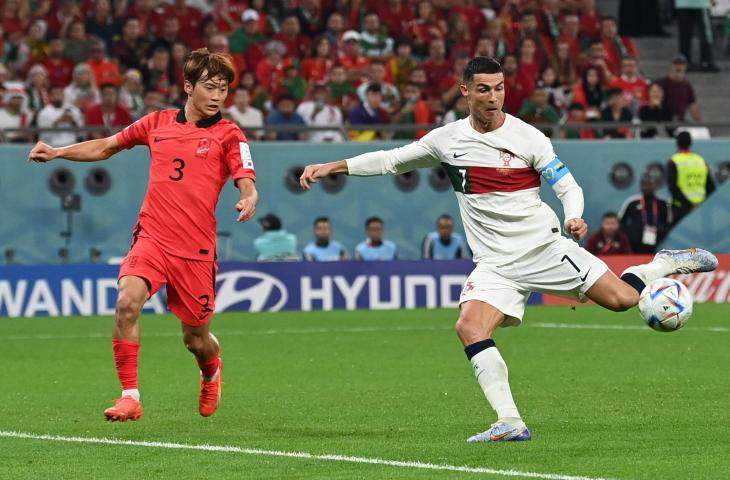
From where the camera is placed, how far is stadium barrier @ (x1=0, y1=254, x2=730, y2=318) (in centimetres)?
2067

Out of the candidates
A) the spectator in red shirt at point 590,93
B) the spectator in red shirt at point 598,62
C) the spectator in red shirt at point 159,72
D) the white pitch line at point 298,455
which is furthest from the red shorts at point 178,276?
the spectator in red shirt at point 598,62

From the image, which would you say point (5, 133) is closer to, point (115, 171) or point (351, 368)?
point (115, 171)

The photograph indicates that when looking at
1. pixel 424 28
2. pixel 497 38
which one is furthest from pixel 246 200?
pixel 424 28

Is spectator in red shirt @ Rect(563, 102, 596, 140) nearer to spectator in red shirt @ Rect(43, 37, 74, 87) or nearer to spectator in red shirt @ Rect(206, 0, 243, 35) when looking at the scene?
spectator in red shirt @ Rect(206, 0, 243, 35)

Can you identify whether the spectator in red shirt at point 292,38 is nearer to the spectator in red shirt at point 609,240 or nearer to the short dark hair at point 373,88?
the short dark hair at point 373,88

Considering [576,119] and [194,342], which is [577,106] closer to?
[576,119]

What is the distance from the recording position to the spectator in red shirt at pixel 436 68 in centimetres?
2417

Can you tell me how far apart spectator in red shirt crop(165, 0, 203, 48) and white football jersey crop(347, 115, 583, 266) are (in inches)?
584

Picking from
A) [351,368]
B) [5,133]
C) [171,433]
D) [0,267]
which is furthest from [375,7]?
[171,433]

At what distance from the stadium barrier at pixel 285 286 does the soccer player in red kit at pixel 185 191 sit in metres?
11.1

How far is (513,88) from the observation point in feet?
77.8

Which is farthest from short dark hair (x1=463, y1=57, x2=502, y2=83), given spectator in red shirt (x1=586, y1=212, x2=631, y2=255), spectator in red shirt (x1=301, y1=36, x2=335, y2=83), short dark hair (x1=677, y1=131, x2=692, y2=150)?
spectator in red shirt (x1=301, y1=36, x2=335, y2=83)

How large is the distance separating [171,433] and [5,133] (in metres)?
13.3

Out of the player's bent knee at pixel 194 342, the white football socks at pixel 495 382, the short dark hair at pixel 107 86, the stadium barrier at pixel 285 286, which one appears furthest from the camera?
the short dark hair at pixel 107 86
